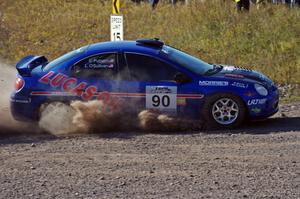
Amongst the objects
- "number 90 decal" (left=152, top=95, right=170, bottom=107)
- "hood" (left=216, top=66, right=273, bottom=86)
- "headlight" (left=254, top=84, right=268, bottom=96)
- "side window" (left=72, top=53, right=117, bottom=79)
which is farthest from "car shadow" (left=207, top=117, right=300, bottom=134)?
"side window" (left=72, top=53, right=117, bottom=79)

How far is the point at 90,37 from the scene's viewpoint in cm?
1980

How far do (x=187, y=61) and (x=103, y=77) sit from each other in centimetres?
143

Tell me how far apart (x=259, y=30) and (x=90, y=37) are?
555 centimetres

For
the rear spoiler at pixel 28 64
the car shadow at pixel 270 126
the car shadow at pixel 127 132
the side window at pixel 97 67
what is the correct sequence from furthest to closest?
the rear spoiler at pixel 28 64 → the side window at pixel 97 67 → the car shadow at pixel 270 126 → the car shadow at pixel 127 132

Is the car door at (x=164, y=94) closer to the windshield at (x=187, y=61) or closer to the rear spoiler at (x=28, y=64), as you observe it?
the windshield at (x=187, y=61)

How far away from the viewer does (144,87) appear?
32.6 feet

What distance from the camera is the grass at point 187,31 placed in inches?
611

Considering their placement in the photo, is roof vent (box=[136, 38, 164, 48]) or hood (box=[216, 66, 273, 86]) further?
roof vent (box=[136, 38, 164, 48])

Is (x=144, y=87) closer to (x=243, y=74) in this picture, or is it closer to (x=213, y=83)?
(x=213, y=83)

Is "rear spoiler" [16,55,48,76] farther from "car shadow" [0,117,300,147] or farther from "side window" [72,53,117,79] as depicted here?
"car shadow" [0,117,300,147]

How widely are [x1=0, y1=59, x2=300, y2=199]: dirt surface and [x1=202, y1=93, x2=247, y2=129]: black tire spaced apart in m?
0.17

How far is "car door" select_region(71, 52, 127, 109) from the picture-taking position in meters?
9.94

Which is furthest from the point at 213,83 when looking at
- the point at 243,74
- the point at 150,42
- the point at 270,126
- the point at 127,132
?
the point at 127,132

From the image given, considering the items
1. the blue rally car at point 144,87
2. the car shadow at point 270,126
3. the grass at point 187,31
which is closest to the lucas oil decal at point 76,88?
the blue rally car at point 144,87
